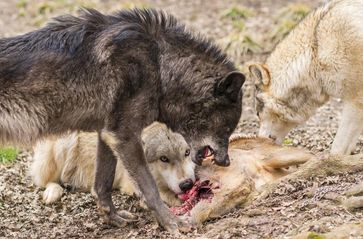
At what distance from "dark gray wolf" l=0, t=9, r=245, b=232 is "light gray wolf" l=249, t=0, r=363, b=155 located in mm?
1785

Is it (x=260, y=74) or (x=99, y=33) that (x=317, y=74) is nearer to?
(x=260, y=74)

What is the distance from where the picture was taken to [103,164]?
6641mm

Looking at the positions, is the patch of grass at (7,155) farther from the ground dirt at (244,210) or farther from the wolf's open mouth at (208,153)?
the wolf's open mouth at (208,153)

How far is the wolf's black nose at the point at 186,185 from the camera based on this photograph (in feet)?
22.4

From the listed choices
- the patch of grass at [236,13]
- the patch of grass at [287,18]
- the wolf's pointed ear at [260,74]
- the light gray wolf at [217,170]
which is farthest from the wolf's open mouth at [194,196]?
the patch of grass at [236,13]

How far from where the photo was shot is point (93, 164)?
25.7 feet

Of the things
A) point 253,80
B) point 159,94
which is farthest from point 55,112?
point 253,80

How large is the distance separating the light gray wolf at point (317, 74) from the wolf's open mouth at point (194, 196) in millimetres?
1685

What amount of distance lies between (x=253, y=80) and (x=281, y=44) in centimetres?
53

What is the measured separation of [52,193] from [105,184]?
1.20 metres

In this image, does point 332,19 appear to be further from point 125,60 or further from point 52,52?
point 52,52

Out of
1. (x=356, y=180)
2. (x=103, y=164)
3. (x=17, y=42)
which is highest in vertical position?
(x=17, y=42)

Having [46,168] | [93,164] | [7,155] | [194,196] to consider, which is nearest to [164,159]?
[194,196]

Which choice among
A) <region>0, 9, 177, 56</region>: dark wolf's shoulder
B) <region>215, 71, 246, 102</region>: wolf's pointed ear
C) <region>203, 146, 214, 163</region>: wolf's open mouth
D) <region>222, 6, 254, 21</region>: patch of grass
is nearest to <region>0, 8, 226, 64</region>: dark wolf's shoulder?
<region>0, 9, 177, 56</region>: dark wolf's shoulder
